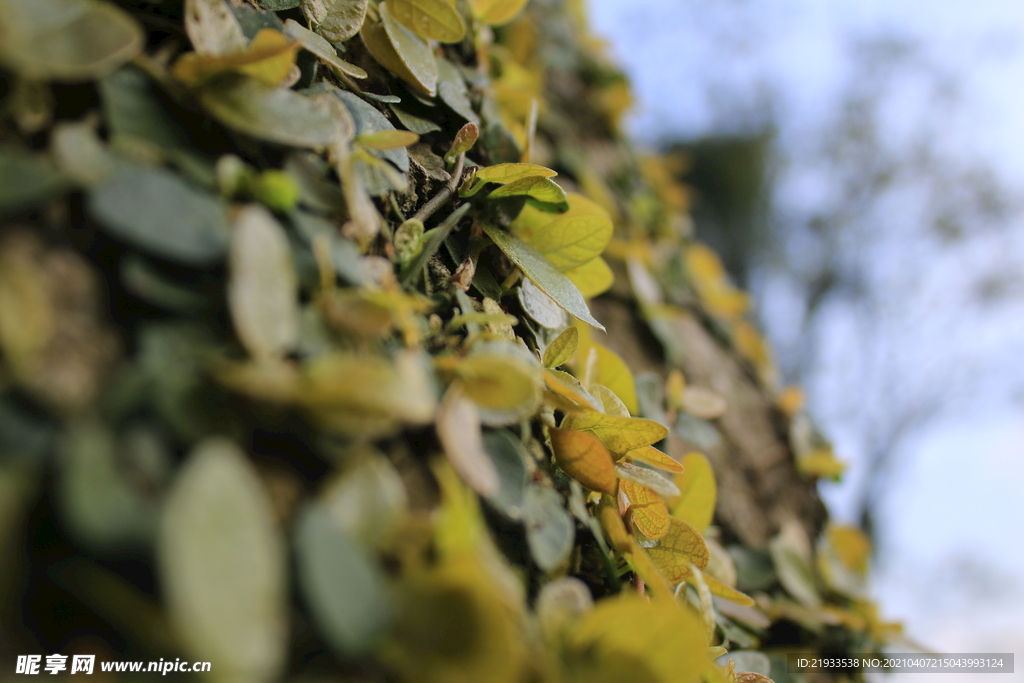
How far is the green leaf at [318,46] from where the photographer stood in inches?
10.6

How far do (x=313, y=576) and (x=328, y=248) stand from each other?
0.12m

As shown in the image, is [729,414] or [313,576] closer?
[313,576]

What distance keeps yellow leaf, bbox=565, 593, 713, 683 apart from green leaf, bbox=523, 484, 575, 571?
0.05 m

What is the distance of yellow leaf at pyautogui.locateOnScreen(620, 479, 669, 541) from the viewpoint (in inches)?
12.0

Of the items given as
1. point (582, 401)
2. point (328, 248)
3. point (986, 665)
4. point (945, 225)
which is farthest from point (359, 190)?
point (945, 225)

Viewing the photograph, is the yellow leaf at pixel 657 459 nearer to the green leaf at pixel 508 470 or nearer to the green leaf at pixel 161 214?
the green leaf at pixel 508 470

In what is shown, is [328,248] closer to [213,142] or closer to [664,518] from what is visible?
[213,142]

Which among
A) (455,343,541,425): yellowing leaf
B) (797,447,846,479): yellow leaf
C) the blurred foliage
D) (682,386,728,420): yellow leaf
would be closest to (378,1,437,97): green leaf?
the blurred foliage

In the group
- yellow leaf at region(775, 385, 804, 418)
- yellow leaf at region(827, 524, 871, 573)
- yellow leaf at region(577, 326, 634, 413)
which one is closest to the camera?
yellow leaf at region(577, 326, 634, 413)

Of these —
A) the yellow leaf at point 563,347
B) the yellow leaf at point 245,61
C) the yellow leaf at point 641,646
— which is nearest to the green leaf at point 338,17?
the yellow leaf at point 245,61

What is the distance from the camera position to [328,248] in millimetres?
208

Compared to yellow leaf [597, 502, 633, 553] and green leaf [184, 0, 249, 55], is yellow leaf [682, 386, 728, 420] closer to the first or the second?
yellow leaf [597, 502, 633, 553]

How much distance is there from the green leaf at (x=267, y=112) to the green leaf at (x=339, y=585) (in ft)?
0.49

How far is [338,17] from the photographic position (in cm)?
31
